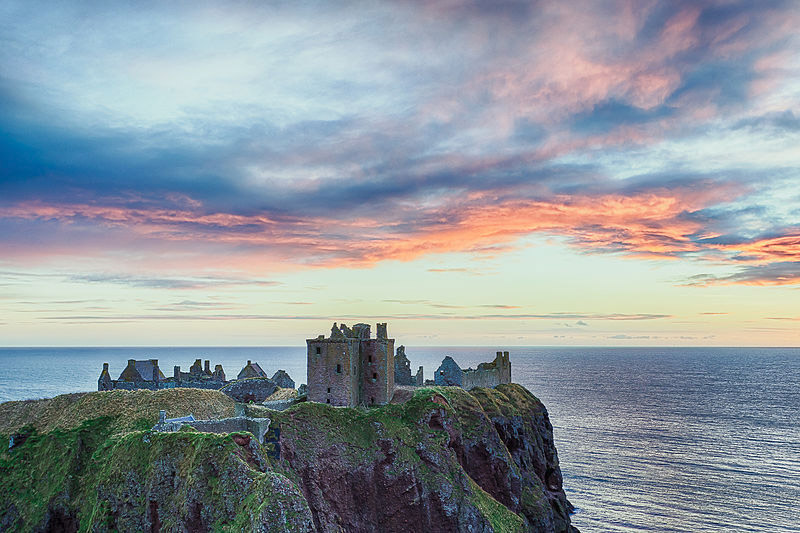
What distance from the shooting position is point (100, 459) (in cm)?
4869

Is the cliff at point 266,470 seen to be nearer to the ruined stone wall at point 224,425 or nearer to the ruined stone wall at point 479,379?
the ruined stone wall at point 224,425

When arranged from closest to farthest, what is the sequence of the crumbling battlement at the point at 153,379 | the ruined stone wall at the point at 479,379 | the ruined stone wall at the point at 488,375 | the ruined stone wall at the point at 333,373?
the ruined stone wall at the point at 333,373 < the ruined stone wall at the point at 479,379 < the ruined stone wall at the point at 488,375 < the crumbling battlement at the point at 153,379

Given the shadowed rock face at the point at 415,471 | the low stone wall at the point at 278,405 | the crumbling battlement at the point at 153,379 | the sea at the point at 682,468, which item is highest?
the crumbling battlement at the point at 153,379

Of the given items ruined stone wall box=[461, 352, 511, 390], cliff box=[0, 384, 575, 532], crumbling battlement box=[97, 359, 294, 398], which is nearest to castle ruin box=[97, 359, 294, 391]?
crumbling battlement box=[97, 359, 294, 398]

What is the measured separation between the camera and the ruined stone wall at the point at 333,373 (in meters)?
63.3

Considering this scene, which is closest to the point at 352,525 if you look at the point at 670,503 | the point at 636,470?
the point at 670,503

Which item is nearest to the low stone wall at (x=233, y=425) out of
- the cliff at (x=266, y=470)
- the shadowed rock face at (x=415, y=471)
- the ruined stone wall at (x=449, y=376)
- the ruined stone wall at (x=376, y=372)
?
the cliff at (x=266, y=470)

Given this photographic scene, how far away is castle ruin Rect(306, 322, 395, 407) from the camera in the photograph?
208 ft

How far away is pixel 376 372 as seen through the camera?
219ft

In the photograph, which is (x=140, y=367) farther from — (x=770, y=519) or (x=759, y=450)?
(x=759, y=450)

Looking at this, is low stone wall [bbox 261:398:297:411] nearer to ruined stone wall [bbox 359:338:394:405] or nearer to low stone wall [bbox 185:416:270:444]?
ruined stone wall [bbox 359:338:394:405]

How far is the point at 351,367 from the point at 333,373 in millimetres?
2190

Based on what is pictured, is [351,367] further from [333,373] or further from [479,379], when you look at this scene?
[479,379]

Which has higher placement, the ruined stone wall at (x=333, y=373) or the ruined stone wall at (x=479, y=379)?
the ruined stone wall at (x=333, y=373)
